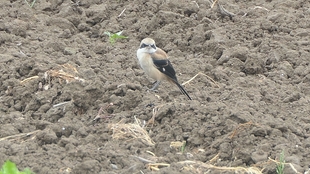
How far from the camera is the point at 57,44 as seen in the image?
26.3 ft

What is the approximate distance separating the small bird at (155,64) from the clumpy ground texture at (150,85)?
7.6 inches

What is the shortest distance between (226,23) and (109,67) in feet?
6.81

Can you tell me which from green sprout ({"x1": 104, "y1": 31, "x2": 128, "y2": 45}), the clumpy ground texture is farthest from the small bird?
green sprout ({"x1": 104, "y1": 31, "x2": 128, "y2": 45})

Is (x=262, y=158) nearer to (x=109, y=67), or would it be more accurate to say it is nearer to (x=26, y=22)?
(x=109, y=67)

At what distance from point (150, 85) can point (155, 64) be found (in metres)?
0.30

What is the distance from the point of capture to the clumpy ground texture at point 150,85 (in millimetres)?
5738

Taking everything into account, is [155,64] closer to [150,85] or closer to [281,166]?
[150,85]

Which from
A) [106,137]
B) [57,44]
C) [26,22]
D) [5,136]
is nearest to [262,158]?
[106,137]

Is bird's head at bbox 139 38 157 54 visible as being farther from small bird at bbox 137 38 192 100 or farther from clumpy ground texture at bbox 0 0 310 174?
clumpy ground texture at bbox 0 0 310 174

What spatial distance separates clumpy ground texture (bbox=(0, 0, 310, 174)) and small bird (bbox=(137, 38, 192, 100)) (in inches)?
7.6

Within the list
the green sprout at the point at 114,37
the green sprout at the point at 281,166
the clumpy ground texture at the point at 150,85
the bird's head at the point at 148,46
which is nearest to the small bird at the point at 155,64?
the bird's head at the point at 148,46

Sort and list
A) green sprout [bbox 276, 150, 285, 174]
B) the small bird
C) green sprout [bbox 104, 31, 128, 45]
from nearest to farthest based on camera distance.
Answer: green sprout [bbox 276, 150, 285, 174] → the small bird → green sprout [bbox 104, 31, 128, 45]

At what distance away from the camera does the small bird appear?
720cm

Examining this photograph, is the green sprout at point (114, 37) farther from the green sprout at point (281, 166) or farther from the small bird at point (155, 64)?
the green sprout at point (281, 166)
